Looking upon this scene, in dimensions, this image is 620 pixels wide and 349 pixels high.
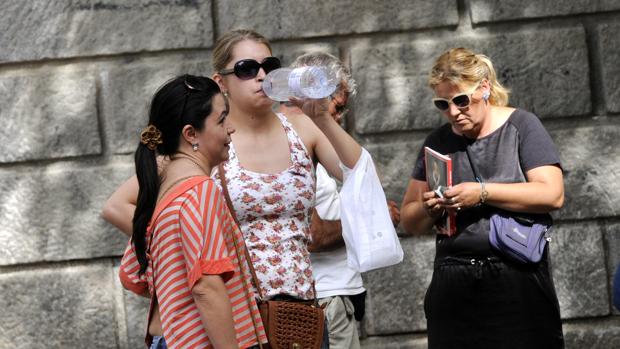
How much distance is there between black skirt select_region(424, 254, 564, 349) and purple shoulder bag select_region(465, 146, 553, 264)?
68mm

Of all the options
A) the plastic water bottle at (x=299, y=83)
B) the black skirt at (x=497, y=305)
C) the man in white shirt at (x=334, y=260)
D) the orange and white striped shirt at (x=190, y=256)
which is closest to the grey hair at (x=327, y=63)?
the man in white shirt at (x=334, y=260)

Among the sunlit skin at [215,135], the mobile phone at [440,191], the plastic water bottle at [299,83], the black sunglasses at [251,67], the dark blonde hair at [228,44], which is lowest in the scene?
the mobile phone at [440,191]

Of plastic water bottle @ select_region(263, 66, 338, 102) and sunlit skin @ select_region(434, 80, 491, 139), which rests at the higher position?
plastic water bottle @ select_region(263, 66, 338, 102)

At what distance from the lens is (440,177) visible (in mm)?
4547

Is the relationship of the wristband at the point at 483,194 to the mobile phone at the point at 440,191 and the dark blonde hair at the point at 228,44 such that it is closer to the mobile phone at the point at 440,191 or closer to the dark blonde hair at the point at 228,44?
the mobile phone at the point at 440,191

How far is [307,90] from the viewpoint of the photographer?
401cm

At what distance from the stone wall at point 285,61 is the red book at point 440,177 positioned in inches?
49.0

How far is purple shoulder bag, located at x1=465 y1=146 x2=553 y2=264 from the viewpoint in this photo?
4.46 meters

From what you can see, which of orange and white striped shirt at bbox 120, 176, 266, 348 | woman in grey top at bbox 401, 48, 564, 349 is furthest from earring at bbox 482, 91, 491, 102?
orange and white striped shirt at bbox 120, 176, 266, 348

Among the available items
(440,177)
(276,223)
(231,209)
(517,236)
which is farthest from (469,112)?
(231,209)

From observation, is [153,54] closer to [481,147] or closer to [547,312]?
[481,147]

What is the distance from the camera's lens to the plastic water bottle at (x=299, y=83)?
13.1 feet

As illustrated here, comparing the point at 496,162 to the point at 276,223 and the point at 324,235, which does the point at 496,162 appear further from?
the point at 276,223

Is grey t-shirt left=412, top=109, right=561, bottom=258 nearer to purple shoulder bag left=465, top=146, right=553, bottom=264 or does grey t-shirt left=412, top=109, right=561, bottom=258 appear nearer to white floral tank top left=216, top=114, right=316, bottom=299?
purple shoulder bag left=465, top=146, right=553, bottom=264
